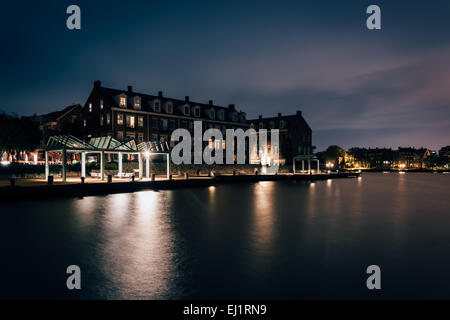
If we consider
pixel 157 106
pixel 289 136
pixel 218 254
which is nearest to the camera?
pixel 218 254

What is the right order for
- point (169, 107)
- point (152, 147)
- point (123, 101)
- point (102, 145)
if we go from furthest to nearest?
point (169, 107)
point (123, 101)
point (152, 147)
point (102, 145)

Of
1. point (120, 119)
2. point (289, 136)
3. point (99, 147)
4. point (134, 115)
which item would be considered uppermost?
point (134, 115)

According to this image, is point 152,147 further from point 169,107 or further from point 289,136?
point 289,136

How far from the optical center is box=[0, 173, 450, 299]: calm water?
5.95 m

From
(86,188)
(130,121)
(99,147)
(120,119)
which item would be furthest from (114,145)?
Result: (130,121)

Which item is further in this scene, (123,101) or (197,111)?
(197,111)

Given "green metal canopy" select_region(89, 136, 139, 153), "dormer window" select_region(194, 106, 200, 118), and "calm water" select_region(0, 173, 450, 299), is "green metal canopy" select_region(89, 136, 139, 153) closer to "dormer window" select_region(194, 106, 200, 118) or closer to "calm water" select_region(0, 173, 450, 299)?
"calm water" select_region(0, 173, 450, 299)

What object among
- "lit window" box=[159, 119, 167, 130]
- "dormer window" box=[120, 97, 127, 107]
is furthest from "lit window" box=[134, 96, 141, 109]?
"lit window" box=[159, 119, 167, 130]

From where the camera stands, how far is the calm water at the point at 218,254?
5953 mm

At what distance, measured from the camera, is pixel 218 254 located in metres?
8.31

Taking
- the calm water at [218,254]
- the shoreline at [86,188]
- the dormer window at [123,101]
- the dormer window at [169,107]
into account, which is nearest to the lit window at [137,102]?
the dormer window at [123,101]

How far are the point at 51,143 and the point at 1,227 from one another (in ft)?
70.4

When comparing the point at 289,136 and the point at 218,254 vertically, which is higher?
the point at 289,136

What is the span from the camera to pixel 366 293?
5863 millimetres
